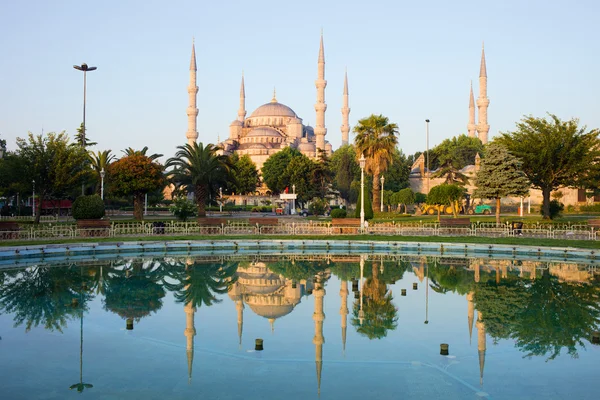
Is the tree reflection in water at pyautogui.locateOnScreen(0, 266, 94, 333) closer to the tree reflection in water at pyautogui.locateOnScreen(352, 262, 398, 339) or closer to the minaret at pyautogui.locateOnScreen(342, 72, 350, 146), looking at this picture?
the tree reflection in water at pyautogui.locateOnScreen(352, 262, 398, 339)

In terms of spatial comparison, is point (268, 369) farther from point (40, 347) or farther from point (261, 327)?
point (40, 347)

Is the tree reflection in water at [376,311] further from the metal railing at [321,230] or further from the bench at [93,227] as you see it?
the bench at [93,227]

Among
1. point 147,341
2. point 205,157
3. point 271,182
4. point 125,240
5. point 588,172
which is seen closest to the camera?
point 147,341

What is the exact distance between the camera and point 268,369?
738 cm

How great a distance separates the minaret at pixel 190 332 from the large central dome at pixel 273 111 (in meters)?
94.7

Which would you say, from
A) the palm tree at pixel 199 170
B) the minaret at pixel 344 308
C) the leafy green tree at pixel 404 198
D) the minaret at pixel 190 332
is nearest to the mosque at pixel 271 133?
the leafy green tree at pixel 404 198

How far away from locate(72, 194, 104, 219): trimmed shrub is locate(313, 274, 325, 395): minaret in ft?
46.9

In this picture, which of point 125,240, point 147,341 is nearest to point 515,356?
point 147,341

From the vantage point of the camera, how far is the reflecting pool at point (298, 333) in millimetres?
6793

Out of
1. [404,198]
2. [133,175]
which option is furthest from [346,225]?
[404,198]

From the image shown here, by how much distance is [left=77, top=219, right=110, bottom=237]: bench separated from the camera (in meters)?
23.4

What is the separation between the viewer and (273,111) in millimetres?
105062

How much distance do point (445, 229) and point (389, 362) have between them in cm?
1879

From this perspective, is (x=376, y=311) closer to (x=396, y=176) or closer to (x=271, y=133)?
(x=396, y=176)
